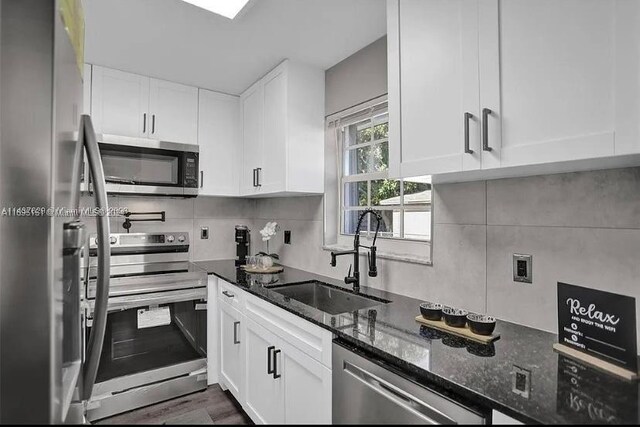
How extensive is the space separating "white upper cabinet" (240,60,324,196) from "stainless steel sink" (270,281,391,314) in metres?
0.61

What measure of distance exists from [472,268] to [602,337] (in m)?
0.57

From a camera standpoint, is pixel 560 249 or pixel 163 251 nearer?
pixel 560 249

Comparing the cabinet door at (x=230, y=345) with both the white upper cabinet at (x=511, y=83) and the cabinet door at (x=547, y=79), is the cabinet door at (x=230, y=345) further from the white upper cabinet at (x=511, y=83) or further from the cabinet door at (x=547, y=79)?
the cabinet door at (x=547, y=79)

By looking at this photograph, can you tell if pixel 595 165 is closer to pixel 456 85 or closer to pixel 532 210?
pixel 532 210

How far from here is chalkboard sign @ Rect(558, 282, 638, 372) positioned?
854 millimetres

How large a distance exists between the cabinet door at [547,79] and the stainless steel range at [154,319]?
1670 millimetres

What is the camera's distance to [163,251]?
2471mm

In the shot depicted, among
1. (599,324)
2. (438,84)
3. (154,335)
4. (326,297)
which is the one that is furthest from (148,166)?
(599,324)

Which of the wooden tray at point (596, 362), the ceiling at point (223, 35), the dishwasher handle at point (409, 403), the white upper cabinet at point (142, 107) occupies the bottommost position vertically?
the wooden tray at point (596, 362)

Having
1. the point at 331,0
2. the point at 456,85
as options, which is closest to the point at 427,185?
the point at 456,85

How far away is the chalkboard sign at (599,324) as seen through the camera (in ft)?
2.80

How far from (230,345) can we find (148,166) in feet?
4.23

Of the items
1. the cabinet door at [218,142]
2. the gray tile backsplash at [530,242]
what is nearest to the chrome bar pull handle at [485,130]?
the gray tile backsplash at [530,242]

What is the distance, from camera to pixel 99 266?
2.21 feet
